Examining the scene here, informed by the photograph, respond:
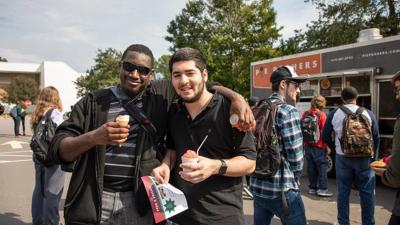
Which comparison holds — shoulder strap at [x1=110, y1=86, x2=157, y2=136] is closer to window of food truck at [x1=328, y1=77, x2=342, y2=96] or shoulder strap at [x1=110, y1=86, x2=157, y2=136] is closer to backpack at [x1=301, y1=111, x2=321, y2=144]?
backpack at [x1=301, y1=111, x2=321, y2=144]

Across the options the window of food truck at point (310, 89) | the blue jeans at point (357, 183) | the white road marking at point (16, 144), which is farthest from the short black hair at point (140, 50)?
the white road marking at point (16, 144)

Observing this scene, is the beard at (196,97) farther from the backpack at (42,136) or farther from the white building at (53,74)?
the white building at (53,74)

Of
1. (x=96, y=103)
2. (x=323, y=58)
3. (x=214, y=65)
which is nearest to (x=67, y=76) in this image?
(x=214, y=65)

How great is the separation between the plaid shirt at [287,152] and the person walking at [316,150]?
4.07 m

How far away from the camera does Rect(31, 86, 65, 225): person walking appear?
178 inches

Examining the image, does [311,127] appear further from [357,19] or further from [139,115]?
[357,19]

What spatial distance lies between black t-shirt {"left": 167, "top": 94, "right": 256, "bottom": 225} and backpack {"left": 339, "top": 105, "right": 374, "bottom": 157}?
10.3 feet

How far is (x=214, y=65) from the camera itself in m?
25.2

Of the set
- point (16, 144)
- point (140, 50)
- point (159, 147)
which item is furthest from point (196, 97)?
point (16, 144)

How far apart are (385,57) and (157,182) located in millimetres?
6580

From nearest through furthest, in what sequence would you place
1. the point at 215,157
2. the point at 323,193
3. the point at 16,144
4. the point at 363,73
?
1. the point at 215,157
2. the point at 323,193
3. the point at 363,73
4. the point at 16,144

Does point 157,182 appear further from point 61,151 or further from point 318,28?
point 318,28

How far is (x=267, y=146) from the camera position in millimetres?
2975

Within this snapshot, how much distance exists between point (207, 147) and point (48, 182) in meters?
3.14
